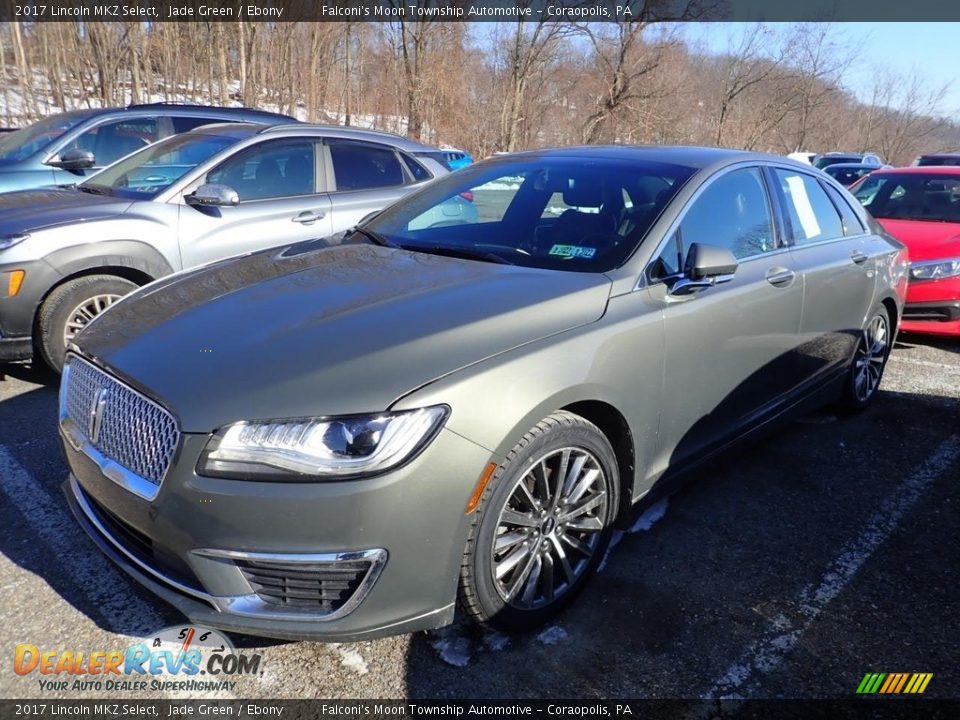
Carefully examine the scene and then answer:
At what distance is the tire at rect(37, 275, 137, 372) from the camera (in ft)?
14.6

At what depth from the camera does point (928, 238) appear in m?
6.41

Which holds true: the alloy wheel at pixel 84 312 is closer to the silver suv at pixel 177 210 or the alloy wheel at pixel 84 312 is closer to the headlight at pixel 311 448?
the silver suv at pixel 177 210

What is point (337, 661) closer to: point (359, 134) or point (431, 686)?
point (431, 686)

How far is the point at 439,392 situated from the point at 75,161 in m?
5.93

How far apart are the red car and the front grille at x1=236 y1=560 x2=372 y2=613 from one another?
19.4 ft

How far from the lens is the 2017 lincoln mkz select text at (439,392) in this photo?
1.98 m

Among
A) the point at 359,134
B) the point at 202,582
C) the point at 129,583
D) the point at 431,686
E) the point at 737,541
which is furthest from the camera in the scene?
the point at 359,134

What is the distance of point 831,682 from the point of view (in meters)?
2.35

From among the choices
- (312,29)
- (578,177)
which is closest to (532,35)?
(312,29)

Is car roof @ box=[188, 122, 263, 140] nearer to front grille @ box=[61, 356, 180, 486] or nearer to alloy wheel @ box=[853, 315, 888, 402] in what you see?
front grille @ box=[61, 356, 180, 486]

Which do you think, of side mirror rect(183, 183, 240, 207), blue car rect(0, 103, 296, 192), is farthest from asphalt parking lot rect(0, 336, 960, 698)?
blue car rect(0, 103, 296, 192)

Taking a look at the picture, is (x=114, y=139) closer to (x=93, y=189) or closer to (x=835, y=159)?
(x=93, y=189)

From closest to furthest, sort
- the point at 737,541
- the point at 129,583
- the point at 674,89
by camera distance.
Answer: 1. the point at 129,583
2. the point at 737,541
3. the point at 674,89

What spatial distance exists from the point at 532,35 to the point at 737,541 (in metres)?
27.7
